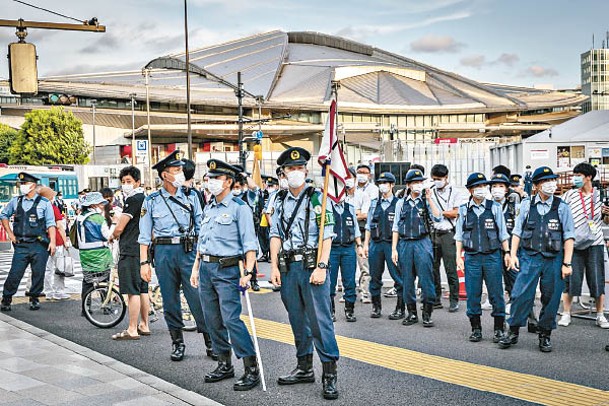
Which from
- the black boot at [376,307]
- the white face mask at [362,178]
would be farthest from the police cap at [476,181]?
the white face mask at [362,178]

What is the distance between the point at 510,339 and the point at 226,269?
11.1 feet

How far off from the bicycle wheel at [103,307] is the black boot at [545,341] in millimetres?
5348

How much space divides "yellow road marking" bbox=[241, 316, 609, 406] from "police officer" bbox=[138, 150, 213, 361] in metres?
1.36

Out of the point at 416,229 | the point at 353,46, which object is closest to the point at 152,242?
the point at 416,229

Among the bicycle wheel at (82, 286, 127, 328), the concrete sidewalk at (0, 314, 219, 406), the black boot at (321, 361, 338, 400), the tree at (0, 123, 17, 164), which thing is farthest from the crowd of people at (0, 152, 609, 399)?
the tree at (0, 123, 17, 164)

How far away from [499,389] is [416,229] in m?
3.43

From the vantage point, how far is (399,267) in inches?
396

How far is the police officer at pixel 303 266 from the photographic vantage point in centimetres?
608

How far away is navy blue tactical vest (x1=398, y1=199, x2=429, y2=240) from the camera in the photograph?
9.20m

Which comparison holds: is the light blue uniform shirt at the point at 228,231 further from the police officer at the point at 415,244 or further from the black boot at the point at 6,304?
the black boot at the point at 6,304

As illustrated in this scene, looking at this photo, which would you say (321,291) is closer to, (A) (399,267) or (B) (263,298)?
(A) (399,267)

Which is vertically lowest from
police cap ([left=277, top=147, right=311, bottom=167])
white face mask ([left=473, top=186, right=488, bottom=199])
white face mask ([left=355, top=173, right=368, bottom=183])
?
white face mask ([left=473, top=186, right=488, bottom=199])

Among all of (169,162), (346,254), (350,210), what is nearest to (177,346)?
(169,162)

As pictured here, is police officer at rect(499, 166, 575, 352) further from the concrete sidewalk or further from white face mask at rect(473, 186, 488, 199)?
the concrete sidewalk
